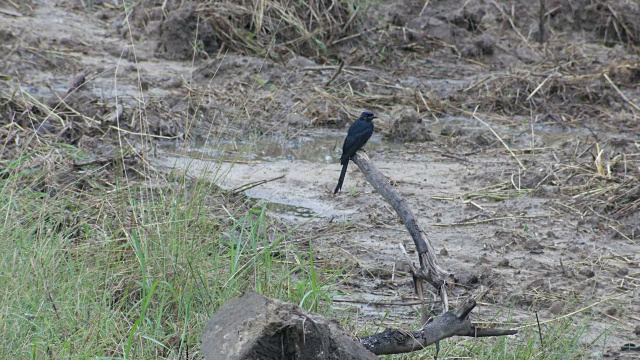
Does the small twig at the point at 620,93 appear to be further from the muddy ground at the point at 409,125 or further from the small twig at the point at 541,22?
the small twig at the point at 541,22

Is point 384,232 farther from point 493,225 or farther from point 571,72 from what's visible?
point 571,72

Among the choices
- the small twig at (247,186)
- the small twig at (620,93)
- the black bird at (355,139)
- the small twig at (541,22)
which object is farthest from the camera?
the small twig at (541,22)

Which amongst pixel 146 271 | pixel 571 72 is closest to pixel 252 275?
pixel 146 271

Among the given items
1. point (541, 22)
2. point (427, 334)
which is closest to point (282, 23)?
point (541, 22)

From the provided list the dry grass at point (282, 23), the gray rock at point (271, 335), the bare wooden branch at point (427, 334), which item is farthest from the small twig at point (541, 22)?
the gray rock at point (271, 335)

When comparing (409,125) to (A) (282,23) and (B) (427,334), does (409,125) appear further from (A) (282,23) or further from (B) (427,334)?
(B) (427,334)

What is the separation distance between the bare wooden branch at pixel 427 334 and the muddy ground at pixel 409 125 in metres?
0.53

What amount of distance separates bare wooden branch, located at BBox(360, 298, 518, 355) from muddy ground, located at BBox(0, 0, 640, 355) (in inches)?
21.0

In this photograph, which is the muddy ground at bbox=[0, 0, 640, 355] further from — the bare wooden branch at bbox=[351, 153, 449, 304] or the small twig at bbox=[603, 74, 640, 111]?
the bare wooden branch at bbox=[351, 153, 449, 304]

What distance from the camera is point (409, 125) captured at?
7.58 m

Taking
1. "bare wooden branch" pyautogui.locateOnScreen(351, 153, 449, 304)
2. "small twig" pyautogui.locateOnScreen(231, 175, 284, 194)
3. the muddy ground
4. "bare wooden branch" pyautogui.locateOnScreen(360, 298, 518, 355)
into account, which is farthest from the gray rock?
"small twig" pyautogui.locateOnScreen(231, 175, 284, 194)

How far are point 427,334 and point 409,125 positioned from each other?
466 cm

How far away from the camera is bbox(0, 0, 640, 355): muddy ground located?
477 centimetres

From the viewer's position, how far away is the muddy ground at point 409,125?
477 centimetres
